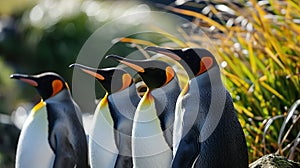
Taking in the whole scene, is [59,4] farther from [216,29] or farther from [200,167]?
[200,167]

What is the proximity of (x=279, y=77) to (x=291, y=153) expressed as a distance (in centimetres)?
67

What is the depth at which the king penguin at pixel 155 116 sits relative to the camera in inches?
136

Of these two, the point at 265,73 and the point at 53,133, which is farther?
the point at 265,73

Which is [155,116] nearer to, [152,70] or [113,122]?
[152,70]

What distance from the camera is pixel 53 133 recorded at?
13.1 ft

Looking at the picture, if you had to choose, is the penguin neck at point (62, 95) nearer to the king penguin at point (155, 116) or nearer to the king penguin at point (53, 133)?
the king penguin at point (53, 133)

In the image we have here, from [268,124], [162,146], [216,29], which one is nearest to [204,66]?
[162,146]

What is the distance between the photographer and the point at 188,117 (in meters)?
3.22

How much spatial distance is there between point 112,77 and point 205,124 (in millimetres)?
808

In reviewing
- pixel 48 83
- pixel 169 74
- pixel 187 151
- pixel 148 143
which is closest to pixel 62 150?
pixel 48 83

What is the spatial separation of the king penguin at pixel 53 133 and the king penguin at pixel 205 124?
84 cm

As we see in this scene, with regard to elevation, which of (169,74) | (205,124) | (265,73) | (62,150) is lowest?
(265,73)

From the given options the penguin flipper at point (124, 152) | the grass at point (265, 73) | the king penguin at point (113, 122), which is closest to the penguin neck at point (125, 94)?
the king penguin at point (113, 122)

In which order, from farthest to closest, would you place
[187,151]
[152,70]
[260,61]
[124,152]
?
[260,61] → [124,152] → [152,70] → [187,151]
